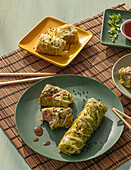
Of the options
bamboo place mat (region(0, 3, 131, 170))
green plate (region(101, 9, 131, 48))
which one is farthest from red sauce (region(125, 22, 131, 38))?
bamboo place mat (region(0, 3, 131, 170))

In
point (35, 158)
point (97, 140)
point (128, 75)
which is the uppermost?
point (128, 75)

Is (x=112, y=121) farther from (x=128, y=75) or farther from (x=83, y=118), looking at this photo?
(x=128, y=75)

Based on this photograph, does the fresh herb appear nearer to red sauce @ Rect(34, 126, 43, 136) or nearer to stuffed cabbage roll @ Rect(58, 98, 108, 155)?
stuffed cabbage roll @ Rect(58, 98, 108, 155)

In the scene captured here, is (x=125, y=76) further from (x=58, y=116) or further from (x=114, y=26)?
(x=114, y=26)

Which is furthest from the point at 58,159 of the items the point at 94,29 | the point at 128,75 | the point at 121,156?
the point at 94,29

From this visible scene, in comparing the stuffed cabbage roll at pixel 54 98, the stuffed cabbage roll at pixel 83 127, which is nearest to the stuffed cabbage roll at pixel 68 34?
the stuffed cabbage roll at pixel 54 98
